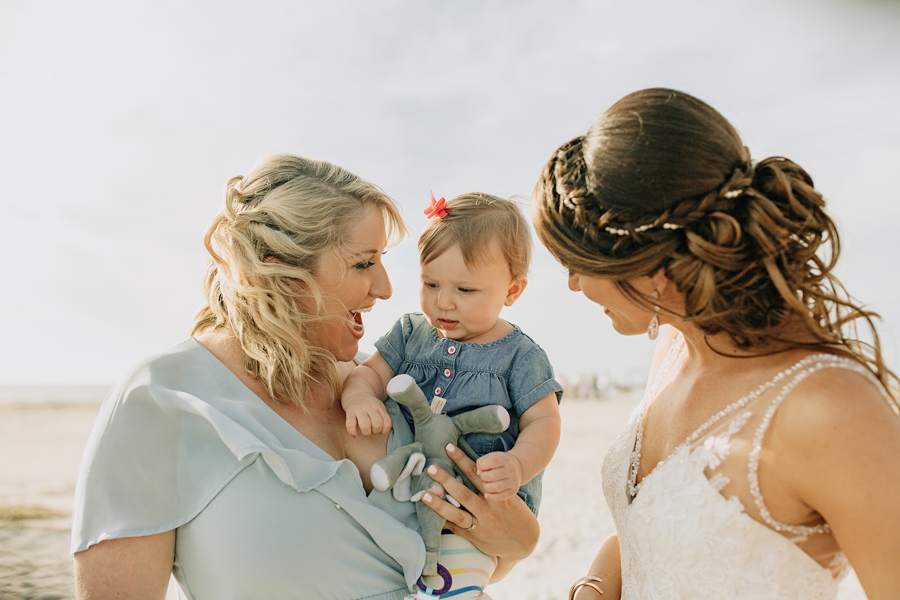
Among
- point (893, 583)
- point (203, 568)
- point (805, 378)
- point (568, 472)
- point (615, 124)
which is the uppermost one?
point (615, 124)

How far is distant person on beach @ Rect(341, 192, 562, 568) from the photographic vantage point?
2.94 meters

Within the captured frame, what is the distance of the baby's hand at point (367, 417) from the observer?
267 centimetres

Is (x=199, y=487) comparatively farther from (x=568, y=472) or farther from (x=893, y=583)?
(x=568, y=472)

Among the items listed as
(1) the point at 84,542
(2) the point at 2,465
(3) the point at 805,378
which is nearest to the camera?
(3) the point at 805,378

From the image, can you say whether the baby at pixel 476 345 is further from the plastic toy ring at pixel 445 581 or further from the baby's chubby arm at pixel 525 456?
the plastic toy ring at pixel 445 581

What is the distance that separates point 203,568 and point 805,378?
6.87ft

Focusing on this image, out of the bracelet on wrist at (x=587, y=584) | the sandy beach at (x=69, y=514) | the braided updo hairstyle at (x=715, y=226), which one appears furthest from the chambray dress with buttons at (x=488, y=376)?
the sandy beach at (x=69, y=514)

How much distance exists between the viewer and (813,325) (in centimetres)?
198

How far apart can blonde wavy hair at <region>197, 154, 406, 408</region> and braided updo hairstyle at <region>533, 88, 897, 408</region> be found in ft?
4.13

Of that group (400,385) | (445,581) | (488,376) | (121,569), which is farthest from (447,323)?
(121,569)

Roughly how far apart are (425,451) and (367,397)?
13.7 inches

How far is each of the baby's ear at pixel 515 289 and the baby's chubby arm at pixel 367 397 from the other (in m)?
0.70

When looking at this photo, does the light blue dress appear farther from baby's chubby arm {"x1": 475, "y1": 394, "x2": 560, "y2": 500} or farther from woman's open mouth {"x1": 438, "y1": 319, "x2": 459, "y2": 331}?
woman's open mouth {"x1": 438, "y1": 319, "x2": 459, "y2": 331}

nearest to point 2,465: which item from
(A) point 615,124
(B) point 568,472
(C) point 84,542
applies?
(B) point 568,472
